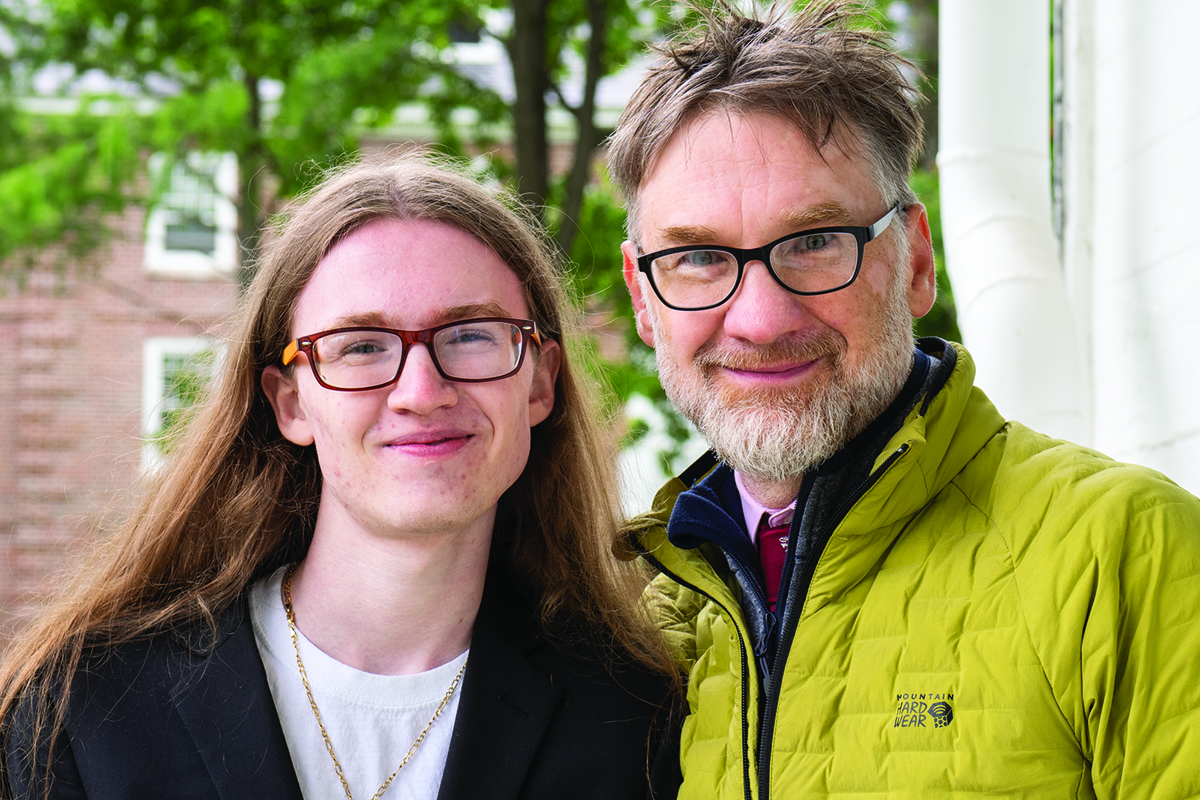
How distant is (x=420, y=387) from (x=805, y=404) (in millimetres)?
819

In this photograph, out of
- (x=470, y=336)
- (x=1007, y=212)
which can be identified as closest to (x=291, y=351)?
(x=470, y=336)

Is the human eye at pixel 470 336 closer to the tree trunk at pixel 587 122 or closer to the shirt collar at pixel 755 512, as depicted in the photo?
the shirt collar at pixel 755 512

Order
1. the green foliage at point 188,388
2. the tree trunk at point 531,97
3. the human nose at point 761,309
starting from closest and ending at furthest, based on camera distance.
A: the human nose at point 761,309, the green foliage at point 188,388, the tree trunk at point 531,97

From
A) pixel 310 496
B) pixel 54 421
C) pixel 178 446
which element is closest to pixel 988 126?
pixel 310 496

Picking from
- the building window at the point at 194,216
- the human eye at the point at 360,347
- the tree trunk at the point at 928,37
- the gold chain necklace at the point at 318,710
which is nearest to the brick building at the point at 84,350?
the building window at the point at 194,216

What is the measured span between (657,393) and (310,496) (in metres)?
7.89

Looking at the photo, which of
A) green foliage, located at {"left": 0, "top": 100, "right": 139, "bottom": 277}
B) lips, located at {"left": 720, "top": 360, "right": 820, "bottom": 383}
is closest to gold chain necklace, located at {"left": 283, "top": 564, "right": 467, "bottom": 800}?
lips, located at {"left": 720, "top": 360, "right": 820, "bottom": 383}

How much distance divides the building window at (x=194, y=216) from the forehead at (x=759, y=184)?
8.15 m

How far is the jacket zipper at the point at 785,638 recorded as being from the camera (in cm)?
221

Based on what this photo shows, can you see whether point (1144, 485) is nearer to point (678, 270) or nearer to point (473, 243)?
point (678, 270)

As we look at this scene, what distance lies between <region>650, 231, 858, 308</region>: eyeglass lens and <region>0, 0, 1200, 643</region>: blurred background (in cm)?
46

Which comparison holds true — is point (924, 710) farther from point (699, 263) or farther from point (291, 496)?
point (291, 496)

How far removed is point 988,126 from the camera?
3828 millimetres

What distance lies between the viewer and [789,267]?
243 cm
